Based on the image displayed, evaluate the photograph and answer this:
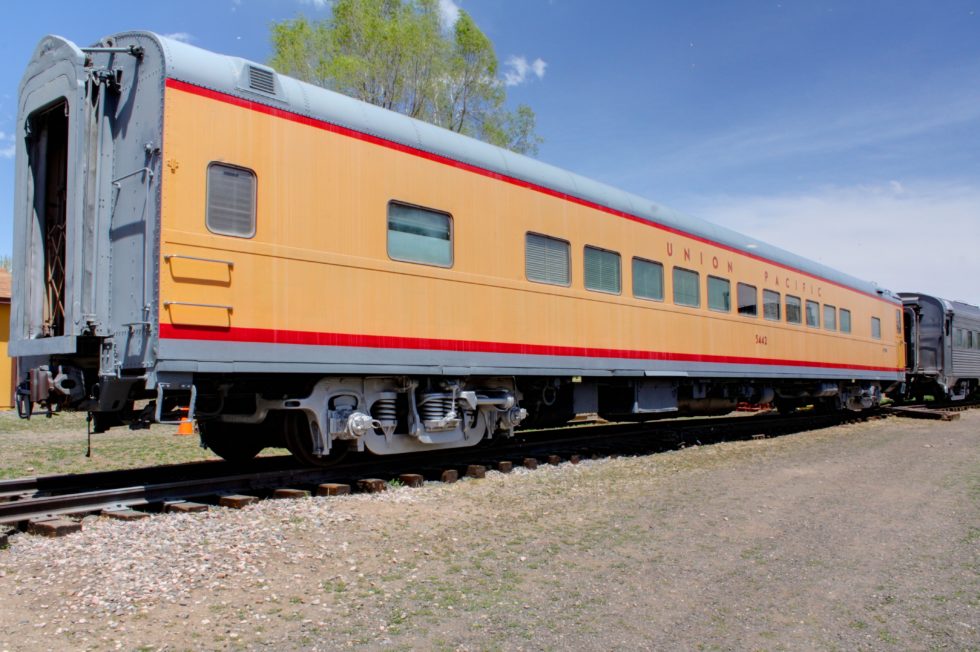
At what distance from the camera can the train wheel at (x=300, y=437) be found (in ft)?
24.6

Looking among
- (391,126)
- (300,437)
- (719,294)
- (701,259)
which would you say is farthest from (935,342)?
(300,437)

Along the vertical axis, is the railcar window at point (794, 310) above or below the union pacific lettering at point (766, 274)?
below

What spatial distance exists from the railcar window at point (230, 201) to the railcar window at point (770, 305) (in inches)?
417

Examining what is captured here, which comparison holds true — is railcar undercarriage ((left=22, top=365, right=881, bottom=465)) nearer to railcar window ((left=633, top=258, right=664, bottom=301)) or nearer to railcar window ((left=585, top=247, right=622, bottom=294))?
railcar window ((left=585, top=247, right=622, bottom=294))

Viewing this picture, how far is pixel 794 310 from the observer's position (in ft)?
51.2

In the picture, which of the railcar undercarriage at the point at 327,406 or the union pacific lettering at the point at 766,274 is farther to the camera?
the union pacific lettering at the point at 766,274

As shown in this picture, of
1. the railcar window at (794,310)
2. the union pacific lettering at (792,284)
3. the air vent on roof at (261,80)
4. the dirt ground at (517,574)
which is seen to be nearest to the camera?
the dirt ground at (517,574)

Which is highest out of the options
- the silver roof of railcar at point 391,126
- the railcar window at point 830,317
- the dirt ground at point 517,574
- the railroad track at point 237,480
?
the silver roof of railcar at point 391,126

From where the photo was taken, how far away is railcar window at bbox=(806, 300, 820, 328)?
16.2 m

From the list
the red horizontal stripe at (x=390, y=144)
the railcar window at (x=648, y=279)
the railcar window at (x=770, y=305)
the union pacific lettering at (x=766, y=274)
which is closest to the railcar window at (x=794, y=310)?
the union pacific lettering at (x=766, y=274)

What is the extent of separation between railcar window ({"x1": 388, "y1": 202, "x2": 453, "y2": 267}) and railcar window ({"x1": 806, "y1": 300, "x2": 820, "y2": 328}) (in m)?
10.8

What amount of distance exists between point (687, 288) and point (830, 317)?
22.4ft

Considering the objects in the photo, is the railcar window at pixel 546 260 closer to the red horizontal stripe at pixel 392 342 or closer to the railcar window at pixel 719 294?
the red horizontal stripe at pixel 392 342

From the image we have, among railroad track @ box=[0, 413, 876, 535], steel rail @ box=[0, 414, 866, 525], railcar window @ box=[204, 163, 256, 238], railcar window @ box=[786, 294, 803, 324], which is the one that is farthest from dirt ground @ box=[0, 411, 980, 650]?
railcar window @ box=[786, 294, 803, 324]
